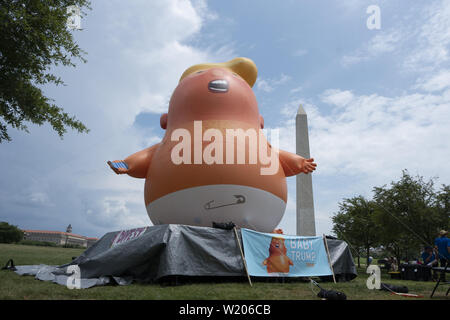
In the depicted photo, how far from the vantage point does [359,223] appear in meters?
23.2

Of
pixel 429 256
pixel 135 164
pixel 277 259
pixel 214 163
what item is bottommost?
pixel 429 256

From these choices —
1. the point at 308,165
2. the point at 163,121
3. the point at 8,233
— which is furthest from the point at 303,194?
the point at 8,233

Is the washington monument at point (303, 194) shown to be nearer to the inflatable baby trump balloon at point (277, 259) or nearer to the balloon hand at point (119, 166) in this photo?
the inflatable baby trump balloon at point (277, 259)

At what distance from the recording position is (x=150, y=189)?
782 centimetres

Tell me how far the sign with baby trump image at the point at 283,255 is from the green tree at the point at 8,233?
194ft

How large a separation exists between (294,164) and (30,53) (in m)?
7.36

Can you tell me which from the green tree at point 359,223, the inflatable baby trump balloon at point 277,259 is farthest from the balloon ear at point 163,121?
the green tree at point 359,223

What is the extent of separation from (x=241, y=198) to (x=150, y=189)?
2.37 m

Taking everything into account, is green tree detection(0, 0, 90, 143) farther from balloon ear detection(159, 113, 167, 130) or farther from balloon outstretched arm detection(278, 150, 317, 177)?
balloon outstretched arm detection(278, 150, 317, 177)

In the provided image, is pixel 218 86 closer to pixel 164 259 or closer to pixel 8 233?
pixel 164 259

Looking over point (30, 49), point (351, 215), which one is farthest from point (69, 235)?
point (30, 49)
